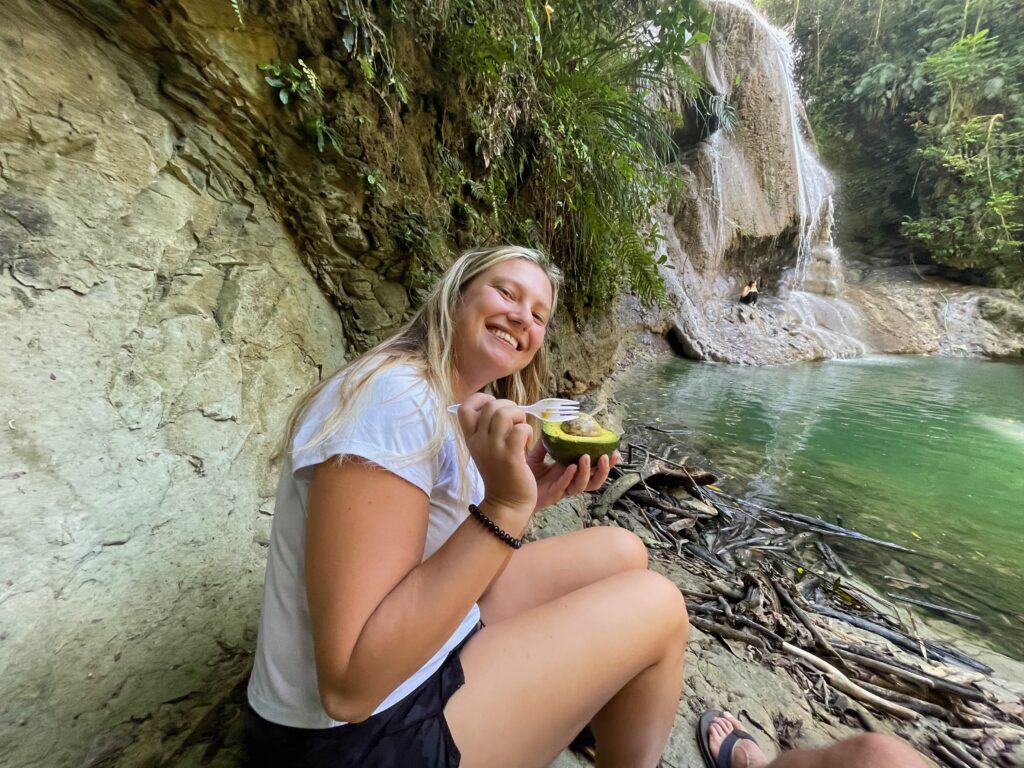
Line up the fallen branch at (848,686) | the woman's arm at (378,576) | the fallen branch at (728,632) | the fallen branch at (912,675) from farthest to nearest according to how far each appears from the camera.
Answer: the fallen branch at (728,632) → the fallen branch at (912,675) → the fallen branch at (848,686) → the woman's arm at (378,576)

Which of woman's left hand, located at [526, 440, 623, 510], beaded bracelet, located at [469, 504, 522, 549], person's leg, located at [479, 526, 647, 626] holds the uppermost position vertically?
beaded bracelet, located at [469, 504, 522, 549]

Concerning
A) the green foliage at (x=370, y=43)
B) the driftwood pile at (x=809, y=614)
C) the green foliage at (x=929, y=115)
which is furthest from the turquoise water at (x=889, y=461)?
the green foliage at (x=929, y=115)

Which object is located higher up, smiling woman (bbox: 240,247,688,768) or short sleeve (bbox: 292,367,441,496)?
short sleeve (bbox: 292,367,441,496)

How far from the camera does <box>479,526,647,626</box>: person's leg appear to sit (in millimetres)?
1385

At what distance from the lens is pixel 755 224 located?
42.8 ft

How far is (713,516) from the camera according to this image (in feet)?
9.99

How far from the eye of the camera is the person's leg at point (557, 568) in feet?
4.54

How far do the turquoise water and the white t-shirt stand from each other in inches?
121

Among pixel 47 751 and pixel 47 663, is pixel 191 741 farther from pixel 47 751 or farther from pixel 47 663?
pixel 47 663

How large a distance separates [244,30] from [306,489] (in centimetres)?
179

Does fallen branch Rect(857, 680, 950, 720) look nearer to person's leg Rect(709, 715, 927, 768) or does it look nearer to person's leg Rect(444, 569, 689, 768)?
person's leg Rect(709, 715, 927, 768)

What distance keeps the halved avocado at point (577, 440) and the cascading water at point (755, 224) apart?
10050 millimetres

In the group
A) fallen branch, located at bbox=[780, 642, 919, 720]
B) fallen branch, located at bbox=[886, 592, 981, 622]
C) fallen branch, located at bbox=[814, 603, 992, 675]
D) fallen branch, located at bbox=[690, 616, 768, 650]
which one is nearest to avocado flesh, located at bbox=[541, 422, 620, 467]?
fallen branch, located at bbox=[690, 616, 768, 650]

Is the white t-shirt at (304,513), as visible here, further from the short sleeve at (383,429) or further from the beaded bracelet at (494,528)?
the beaded bracelet at (494,528)
